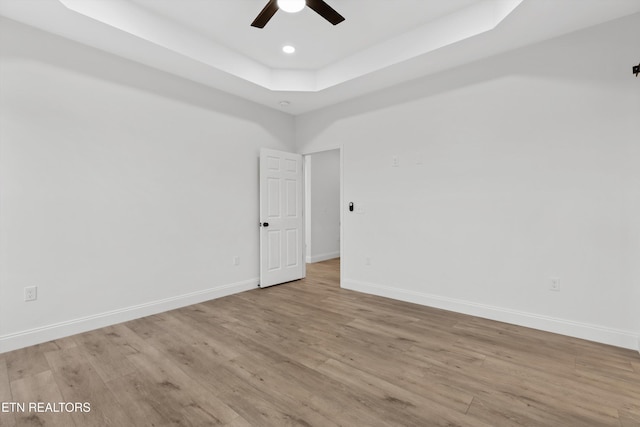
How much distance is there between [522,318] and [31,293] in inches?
184

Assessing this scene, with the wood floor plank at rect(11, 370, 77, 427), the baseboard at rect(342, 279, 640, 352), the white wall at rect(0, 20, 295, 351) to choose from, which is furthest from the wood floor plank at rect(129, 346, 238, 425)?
the baseboard at rect(342, 279, 640, 352)

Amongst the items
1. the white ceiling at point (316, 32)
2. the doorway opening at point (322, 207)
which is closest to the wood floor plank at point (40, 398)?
the white ceiling at point (316, 32)

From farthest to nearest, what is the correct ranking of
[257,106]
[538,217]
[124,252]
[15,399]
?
[257,106] → [124,252] → [538,217] → [15,399]

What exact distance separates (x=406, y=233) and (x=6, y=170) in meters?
4.09

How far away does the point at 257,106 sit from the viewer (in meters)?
4.62

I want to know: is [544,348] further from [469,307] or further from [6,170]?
[6,170]

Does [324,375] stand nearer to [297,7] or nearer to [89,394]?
[89,394]

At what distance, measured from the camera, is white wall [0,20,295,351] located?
264cm

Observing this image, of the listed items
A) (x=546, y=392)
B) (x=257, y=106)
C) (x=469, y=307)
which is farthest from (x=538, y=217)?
(x=257, y=106)

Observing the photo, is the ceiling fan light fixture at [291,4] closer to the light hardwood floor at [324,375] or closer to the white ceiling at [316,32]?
the white ceiling at [316,32]

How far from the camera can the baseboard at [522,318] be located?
262 cm

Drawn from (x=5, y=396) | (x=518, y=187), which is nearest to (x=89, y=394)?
(x=5, y=396)

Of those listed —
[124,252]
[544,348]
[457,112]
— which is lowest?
[544,348]

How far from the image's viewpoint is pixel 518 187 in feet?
10.2
